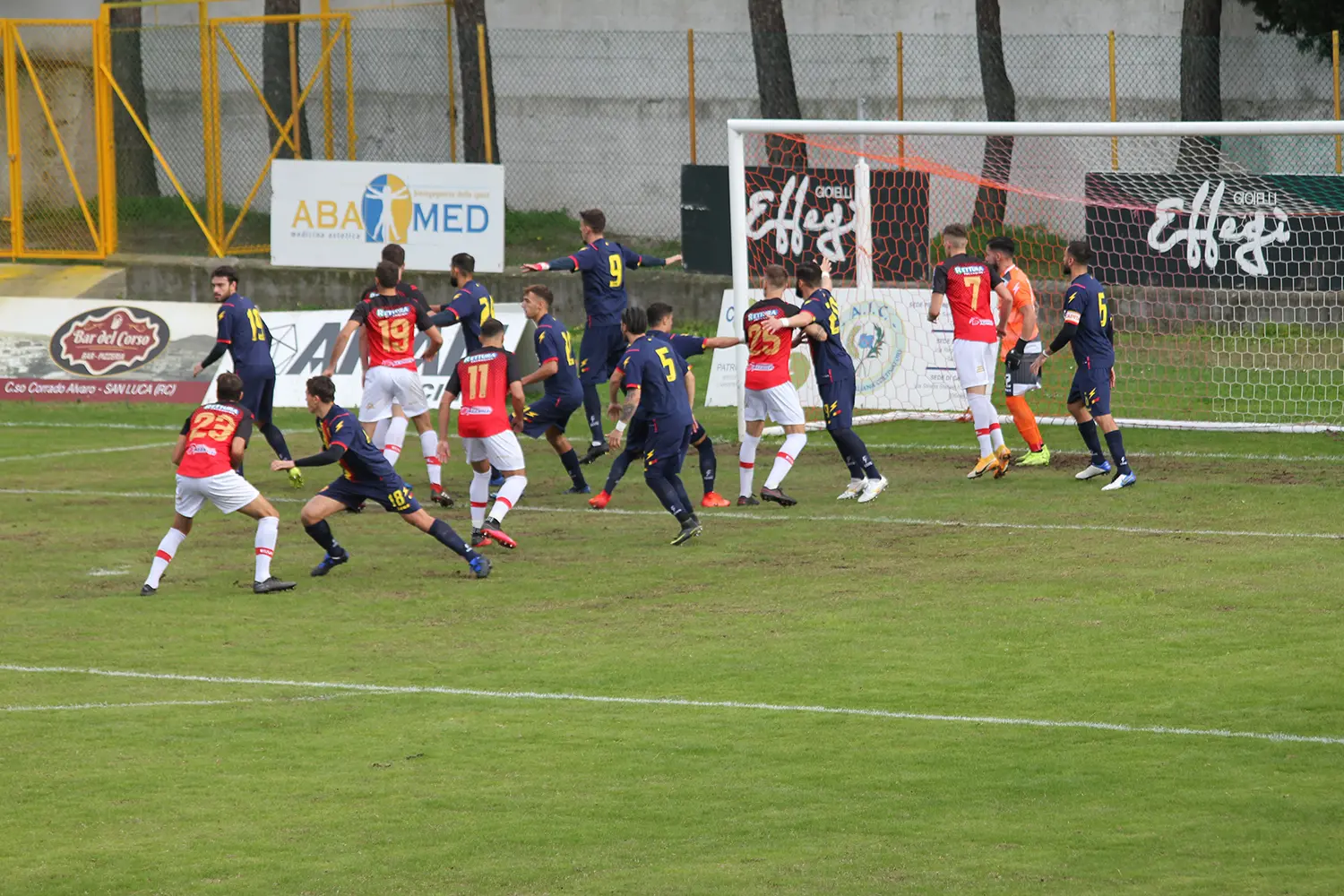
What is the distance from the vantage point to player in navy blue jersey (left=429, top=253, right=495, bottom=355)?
641 inches

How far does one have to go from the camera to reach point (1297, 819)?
718cm

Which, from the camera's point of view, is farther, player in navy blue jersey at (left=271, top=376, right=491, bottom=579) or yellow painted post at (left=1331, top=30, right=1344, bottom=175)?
yellow painted post at (left=1331, top=30, right=1344, bottom=175)

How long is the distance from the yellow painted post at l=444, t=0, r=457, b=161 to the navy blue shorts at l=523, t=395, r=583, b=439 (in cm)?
1393

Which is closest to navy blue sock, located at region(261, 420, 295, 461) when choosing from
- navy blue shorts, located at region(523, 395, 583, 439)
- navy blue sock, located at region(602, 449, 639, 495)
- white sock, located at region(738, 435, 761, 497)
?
navy blue shorts, located at region(523, 395, 583, 439)

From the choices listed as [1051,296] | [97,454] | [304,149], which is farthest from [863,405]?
[304,149]

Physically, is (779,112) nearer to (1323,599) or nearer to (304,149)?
(304,149)

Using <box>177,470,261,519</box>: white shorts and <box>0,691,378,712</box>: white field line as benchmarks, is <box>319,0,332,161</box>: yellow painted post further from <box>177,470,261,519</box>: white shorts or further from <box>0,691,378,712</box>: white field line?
<box>0,691,378,712</box>: white field line

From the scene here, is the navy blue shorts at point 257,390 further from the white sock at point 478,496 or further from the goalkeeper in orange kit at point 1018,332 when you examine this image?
the goalkeeper in orange kit at point 1018,332

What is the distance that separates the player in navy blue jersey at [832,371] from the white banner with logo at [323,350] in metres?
6.84

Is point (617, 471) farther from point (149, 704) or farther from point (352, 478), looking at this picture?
point (149, 704)

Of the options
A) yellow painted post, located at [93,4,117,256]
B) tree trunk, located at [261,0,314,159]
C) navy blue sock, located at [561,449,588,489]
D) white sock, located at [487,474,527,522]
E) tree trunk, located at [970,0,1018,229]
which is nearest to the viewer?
white sock, located at [487,474,527,522]

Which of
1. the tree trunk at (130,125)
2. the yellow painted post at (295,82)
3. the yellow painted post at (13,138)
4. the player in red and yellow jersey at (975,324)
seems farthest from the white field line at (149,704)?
the tree trunk at (130,125)

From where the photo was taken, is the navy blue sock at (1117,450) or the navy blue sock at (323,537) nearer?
the navy blue sock at (323,537)

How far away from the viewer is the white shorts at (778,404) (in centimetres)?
1489
